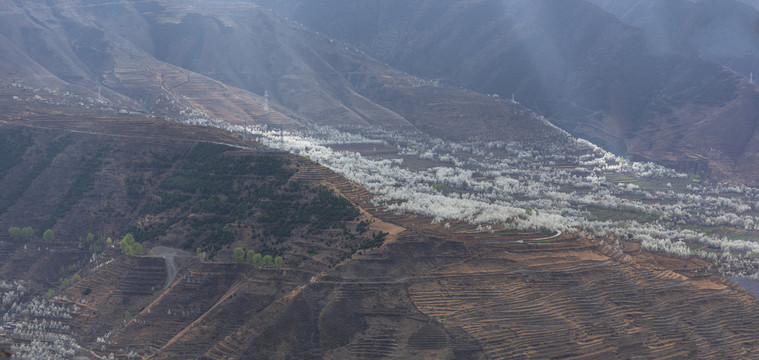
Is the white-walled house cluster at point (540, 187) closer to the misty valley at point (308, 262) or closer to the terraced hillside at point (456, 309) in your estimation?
the misty valley at point (308, 262)

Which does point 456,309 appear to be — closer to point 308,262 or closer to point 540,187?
point 308,262

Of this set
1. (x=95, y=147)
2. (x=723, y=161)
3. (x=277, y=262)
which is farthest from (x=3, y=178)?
(x=723, y=161)

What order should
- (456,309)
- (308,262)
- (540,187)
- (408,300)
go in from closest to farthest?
(456,309), (408,300), (308,262), (540,187)

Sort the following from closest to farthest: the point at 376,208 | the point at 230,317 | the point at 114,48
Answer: the point at 230,317 < the point at 376,208 < the point at 114,48

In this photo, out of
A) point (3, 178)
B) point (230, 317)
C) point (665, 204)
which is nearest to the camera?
point (230, 317)

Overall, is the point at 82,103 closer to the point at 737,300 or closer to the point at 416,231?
the point at 416,231

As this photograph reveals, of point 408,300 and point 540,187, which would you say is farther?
point 540,187

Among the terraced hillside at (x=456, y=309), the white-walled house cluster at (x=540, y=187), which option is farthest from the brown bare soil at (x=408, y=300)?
the white-walled house cluster at (x=540, y=187)

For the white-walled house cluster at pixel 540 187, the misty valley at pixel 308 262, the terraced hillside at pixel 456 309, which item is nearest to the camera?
the terraced hillside at pixel 456 309

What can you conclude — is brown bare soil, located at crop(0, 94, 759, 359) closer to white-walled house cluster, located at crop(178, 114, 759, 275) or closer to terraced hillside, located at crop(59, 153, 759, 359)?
terraced hillside, located at crop(59, 153, 759, 359)

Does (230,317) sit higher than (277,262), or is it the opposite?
(277,262)

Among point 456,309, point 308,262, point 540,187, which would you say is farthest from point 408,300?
point 540,187
